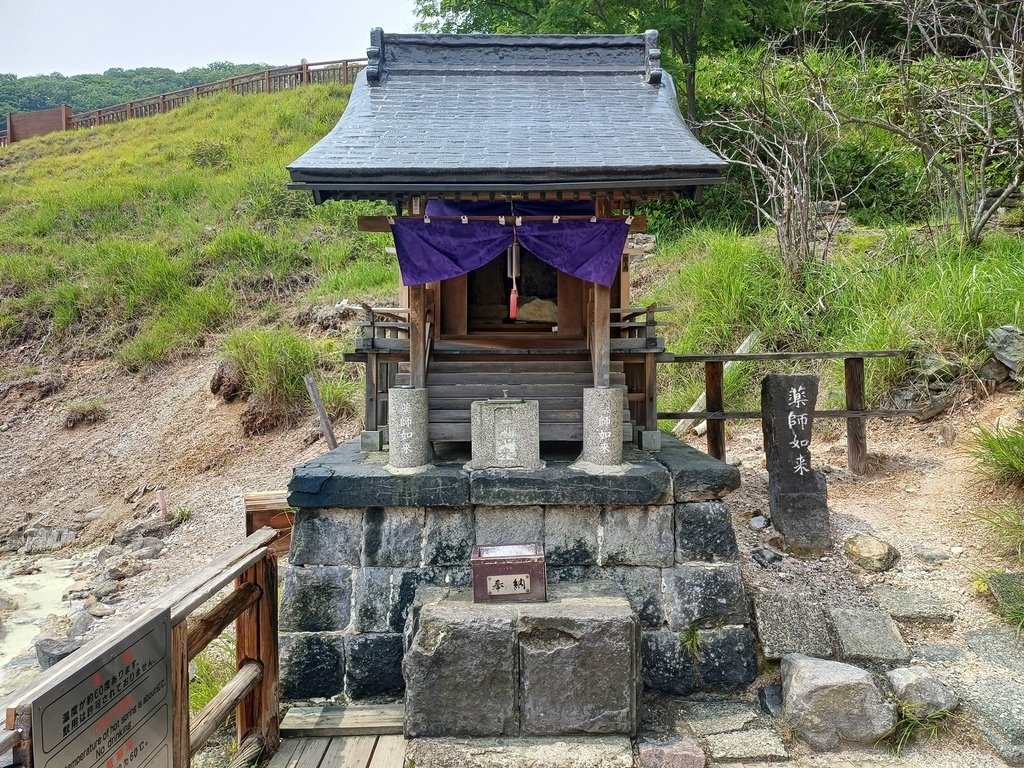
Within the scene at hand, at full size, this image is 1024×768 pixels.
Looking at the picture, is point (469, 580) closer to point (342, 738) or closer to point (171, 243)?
point (342, 738)

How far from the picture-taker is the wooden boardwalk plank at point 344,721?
4.68 metres

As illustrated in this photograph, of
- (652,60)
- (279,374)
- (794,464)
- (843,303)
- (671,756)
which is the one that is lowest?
(671,756)

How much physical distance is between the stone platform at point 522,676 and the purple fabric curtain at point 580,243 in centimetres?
280

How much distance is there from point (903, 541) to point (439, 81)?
669 cm

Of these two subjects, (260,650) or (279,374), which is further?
(279,374)

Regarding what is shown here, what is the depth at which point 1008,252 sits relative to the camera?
9.37 meters

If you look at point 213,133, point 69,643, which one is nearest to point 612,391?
point 69,643

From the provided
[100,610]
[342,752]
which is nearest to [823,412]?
[342,752]

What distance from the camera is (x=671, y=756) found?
424 centimetres

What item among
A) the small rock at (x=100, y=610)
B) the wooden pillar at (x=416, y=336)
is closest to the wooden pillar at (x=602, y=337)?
the wooden pillar at (x=416, y=336)

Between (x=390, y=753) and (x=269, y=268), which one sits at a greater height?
(x=269, y=268)

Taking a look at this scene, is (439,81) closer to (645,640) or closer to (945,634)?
(645,640)

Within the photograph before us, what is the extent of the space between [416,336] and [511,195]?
146cm

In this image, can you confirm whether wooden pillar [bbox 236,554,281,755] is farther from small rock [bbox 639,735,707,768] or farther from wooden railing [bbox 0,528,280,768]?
small rock [bbox 639,735,707,768]
